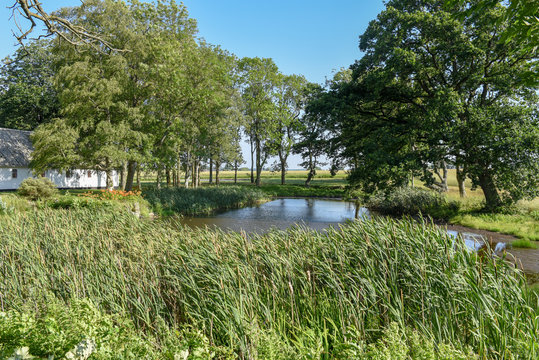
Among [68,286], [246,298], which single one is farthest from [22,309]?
[246,298]

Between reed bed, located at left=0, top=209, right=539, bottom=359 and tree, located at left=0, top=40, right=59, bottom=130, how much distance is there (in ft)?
115

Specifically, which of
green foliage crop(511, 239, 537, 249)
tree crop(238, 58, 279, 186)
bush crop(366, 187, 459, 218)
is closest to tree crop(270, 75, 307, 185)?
tree crop(238, 58, 279, 186)

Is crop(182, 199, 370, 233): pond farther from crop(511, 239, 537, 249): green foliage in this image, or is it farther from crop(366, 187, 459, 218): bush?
crop(511, 239, 537, 249): green foliage

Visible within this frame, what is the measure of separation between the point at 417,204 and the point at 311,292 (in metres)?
17.3

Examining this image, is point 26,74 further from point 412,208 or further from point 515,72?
point 515,72

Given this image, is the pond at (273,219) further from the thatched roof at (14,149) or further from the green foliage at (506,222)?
the thatched roof at (14,149)

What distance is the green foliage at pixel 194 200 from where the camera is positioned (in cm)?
2076

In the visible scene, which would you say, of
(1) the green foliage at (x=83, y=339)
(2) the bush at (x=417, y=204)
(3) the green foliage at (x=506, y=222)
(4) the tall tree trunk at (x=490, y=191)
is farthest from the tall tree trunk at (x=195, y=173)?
(1) the green foliage at (x=83, y=339)

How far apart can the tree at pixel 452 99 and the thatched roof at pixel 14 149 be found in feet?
101

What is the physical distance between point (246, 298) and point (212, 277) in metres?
0.85

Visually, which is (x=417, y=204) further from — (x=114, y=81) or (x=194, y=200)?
(x=114, y=81)

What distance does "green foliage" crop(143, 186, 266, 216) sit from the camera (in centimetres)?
2076

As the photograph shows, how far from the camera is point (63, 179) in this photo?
113ft

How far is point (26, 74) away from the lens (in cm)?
3550
